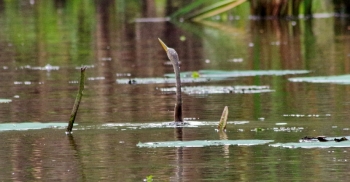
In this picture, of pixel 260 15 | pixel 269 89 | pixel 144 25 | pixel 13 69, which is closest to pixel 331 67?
pixel 269 89

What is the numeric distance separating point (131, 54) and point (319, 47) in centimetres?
262

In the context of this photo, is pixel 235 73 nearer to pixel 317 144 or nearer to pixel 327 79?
pixel 327 79

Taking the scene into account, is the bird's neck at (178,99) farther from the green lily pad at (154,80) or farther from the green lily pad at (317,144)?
the green lily pad at (154,80)

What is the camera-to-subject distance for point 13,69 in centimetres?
1478

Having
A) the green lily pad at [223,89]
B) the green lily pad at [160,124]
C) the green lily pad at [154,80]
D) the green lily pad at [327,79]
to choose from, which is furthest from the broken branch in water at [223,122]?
the green lily pad at [154,80]

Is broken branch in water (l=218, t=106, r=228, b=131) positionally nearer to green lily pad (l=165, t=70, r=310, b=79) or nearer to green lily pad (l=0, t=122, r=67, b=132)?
green lily pad (l=0, t=122, r=67, b=132)

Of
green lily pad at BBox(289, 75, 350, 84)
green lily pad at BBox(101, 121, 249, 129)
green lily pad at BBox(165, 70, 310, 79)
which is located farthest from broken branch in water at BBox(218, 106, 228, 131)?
green lily pad at BBox(165, 70, 310, 79)

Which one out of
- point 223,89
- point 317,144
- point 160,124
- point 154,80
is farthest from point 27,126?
point 154,80

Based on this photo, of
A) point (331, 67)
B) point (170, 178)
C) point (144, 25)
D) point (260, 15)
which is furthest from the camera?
point (260, 15)

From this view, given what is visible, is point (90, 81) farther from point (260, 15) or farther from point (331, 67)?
point (260, 15)

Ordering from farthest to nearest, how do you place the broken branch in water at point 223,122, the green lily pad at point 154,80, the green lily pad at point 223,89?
the green lily pad at point 154,80 < the green lily pad at point 223,89 < the broken branch in water at point 223,122

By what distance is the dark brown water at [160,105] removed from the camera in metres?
6.93

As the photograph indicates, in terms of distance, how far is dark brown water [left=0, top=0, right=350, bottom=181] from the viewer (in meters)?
6.93

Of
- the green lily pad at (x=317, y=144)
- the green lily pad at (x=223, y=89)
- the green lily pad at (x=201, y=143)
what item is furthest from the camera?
the green lily pad at (x=223, y=89)
